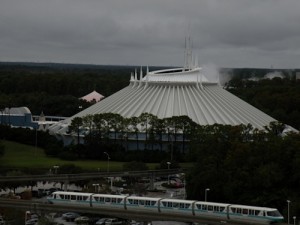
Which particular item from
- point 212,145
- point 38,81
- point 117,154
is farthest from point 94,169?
point 38,81

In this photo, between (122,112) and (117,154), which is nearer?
(117,154)

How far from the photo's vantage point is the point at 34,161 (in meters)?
84.8

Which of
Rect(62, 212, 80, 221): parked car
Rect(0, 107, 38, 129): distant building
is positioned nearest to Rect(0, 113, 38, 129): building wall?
Rect(0, 107, 38, 129): distant building

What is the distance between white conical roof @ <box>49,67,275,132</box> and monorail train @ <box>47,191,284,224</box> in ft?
122

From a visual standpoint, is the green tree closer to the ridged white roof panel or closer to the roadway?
the ridged white roof panel

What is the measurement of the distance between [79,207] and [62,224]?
5.98ft

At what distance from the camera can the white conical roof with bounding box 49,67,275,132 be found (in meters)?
95.0

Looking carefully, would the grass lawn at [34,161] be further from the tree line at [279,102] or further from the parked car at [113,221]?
the tree line at [279,102]

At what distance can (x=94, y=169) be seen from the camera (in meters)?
79.4

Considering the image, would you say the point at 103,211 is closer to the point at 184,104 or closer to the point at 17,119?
the point at 184,104

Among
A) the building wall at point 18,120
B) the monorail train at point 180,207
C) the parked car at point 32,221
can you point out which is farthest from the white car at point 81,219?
the building wall at point 18,120

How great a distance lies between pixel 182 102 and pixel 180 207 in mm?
46511

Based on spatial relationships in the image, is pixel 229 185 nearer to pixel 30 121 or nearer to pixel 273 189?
pixel 273 189

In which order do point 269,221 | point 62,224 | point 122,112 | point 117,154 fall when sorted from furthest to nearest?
point 122,112 < point 117,154 < point 62,224 < point 269,221
